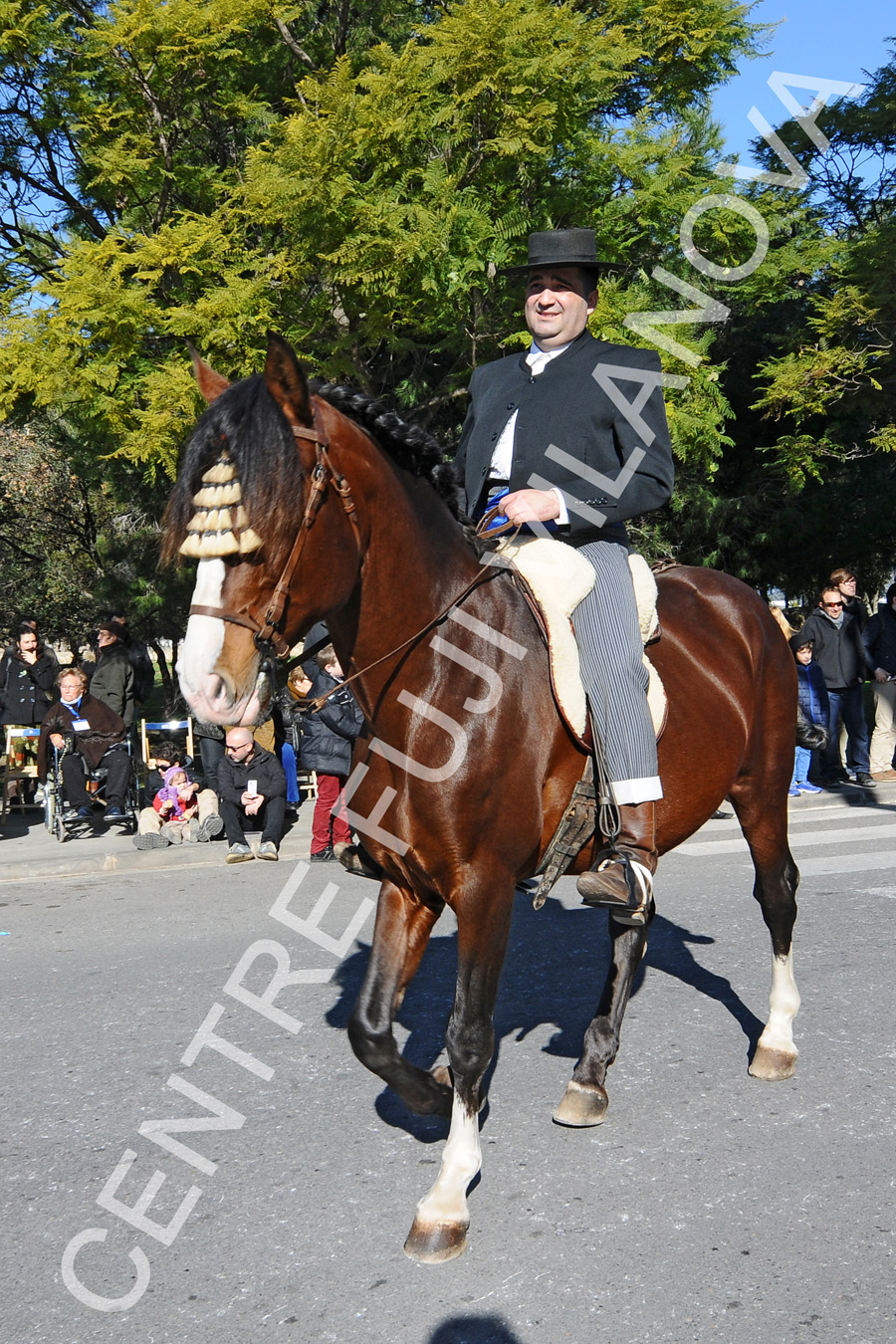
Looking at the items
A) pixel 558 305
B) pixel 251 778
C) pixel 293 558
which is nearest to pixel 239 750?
pixel 251 778

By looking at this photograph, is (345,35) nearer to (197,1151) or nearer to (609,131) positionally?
(609,131)

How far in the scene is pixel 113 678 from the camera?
40.6ft

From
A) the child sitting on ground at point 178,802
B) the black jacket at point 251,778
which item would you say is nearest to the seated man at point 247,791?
the black jacket at point 251,778

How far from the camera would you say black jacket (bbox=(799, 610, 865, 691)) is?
1275cm

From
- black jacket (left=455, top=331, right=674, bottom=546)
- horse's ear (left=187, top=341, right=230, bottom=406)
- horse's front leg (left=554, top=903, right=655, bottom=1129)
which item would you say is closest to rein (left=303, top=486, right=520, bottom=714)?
black jacket (left=455, top=331, right=674, bottom=546)

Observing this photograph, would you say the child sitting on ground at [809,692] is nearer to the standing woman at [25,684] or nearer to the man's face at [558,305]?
the standing woman at [25,684]

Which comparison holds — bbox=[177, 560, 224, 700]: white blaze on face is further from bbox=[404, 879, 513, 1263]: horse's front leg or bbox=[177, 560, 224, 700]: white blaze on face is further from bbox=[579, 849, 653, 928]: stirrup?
bbox=[579, 849, 653, 928]: stirrup

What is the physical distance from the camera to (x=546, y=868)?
12.6 ft

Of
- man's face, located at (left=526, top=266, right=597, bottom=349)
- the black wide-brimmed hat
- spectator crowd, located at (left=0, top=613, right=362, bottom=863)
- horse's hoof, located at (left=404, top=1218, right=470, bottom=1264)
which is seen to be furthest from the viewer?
spectator crowd, located at (left=0, top=613, right=362, bottom=863)

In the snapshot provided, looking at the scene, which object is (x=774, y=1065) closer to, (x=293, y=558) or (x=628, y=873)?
(x=628, y=873)

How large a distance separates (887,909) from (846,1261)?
13.3 ft

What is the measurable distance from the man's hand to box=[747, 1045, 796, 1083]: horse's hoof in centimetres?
224

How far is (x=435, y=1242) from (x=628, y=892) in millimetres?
1177

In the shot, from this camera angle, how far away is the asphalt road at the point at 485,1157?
2945 mm
